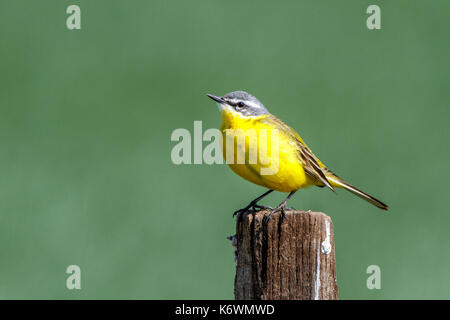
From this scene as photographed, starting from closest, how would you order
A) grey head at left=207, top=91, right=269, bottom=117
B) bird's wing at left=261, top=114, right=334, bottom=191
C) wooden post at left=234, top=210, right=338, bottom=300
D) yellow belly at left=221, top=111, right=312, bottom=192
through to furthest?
wooden post at left=234, top=210, right=338, bottom=300 → yellow belly at left=221, top=111, right=312, bottom=192 → bird's wing at left=261, top=114, right=334, bottom=191 → grey head at left=207, top=91, right=269, bottom=117

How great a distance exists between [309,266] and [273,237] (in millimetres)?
324

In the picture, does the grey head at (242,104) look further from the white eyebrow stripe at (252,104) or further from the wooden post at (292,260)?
the wooden post at (292,260)

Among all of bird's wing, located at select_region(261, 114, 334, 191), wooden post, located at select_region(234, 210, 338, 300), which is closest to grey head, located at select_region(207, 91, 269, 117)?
bird's wing, located at select_region(261, 114, 334, 191)

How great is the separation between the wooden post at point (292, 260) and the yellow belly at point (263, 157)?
111cm

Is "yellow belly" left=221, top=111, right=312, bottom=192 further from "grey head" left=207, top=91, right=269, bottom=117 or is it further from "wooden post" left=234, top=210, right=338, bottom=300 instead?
"wooden post" left=234, top=210, right=338, bottom=300

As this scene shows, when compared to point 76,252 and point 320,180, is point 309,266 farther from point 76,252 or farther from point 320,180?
point 76,252

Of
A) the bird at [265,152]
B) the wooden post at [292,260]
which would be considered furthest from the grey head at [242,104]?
the wooden post at [292,260]

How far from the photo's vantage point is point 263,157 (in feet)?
22.2

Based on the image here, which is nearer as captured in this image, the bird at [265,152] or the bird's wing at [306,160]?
the bird at [265,152]

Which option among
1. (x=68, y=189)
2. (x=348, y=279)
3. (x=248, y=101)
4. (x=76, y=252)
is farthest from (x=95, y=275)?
(x=248, y=101)

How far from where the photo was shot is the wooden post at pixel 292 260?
5.38 m

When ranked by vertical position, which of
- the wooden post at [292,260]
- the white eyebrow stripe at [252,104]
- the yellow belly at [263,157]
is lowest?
the wooden post at [292,260]

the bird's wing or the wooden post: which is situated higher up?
the bird's wing

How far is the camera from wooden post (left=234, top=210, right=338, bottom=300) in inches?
212
